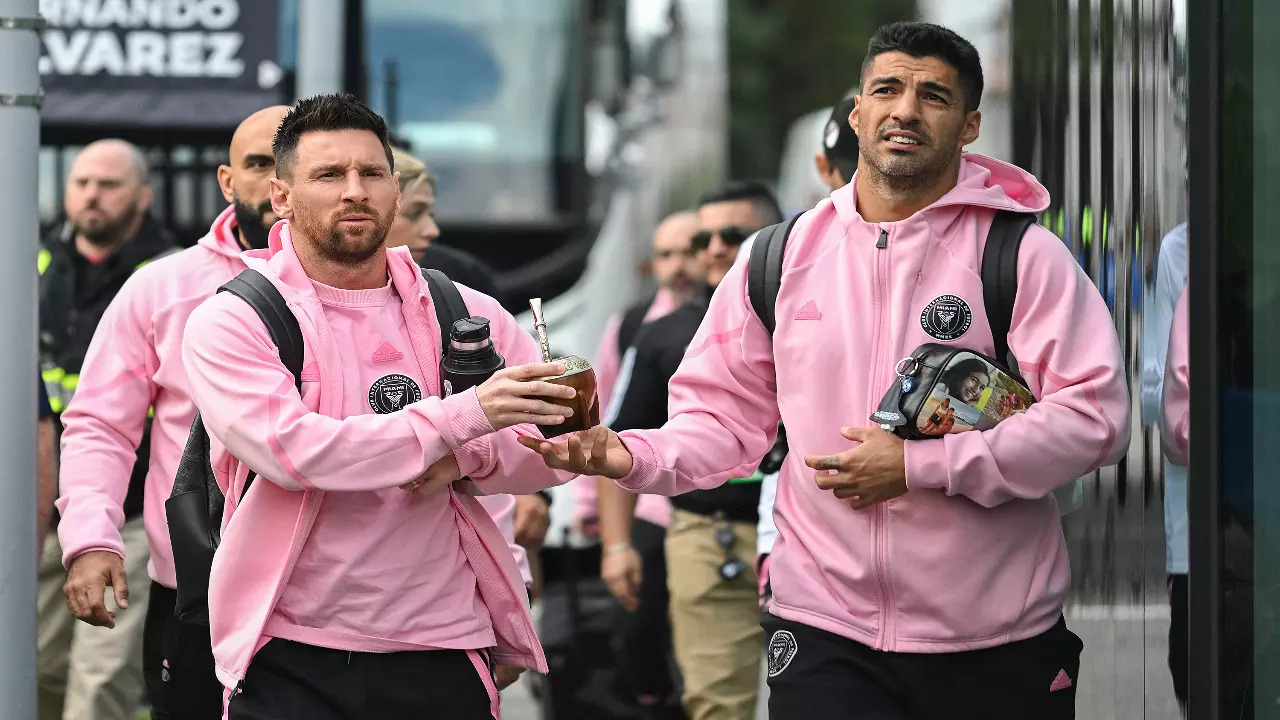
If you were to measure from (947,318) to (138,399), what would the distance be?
204 centimetres

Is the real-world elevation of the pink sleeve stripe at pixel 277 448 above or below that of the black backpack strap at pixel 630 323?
below

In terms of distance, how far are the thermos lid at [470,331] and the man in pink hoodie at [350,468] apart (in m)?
0.15

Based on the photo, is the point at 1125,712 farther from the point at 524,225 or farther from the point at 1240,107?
the point at 524,225

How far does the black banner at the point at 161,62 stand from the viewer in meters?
11.4

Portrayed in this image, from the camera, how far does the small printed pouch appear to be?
3.94 metres

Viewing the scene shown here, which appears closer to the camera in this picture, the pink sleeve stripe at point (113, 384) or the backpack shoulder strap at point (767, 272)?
the backpack shoulder strap at point (767, 272)

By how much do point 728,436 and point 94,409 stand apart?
1.59 m

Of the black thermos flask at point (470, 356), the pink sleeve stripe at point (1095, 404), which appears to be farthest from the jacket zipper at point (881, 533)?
the black thermos flask at point (470, 356)

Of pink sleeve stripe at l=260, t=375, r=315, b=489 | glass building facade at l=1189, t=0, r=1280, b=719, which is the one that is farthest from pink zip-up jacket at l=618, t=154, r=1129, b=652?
pink sleeve stripe at l=260, t=375, r=315, b=489

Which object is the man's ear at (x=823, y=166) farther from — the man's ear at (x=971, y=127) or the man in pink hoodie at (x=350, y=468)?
the man in pink hoodie at (x=350, y=468)

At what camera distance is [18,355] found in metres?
4.54

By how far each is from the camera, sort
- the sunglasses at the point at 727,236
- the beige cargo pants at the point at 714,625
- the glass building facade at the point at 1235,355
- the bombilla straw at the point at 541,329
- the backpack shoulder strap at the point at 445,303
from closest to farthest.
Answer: the glass building facade at the point at 1235,355 < the bombilla straw at the point at 541,329 < the backpack shoulder strap at the point at 445,303 < the beige cargo pants at the point at 714,625 < the sunglasses at the point at 727,236

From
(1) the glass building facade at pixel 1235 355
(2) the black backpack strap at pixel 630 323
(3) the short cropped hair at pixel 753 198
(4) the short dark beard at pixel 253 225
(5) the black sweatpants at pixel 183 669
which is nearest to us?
(1) the glass building facade at pixel 1235 355

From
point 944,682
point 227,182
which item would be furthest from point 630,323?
point 944,682
